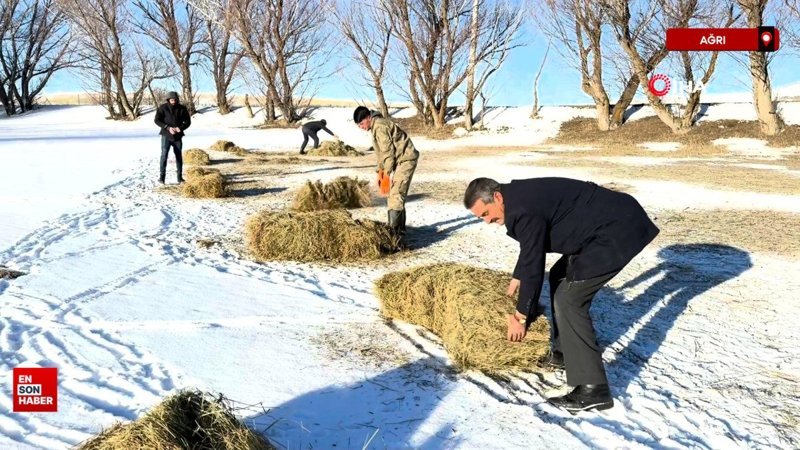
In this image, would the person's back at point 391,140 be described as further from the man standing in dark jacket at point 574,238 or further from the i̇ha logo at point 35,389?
the i̇ha logo at point 35,389

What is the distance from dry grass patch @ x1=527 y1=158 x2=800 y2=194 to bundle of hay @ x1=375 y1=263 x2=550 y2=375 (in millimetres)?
9644

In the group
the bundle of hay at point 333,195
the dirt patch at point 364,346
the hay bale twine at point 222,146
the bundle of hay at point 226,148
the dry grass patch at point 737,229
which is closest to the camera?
the dirt patch at point 364,346

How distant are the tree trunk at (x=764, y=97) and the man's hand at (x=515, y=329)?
76.1 ft

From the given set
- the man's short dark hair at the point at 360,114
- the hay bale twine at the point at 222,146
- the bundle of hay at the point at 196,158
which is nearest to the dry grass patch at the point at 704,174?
the man's short dark hair at the point at 360,114

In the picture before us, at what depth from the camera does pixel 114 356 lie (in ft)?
13.9

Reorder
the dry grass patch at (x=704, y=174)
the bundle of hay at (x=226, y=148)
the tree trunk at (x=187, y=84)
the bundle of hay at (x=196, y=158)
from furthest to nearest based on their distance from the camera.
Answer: the tree trunk at (x=187, y=84), the bundle of hay at (x=226, y=148), the bundle of hay at (x=196, y=158), the dry grass patch at (x=704, y=174)

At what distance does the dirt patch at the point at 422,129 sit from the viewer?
2984 centimetres

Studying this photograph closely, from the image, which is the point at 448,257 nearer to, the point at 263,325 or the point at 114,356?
the point at 263,325

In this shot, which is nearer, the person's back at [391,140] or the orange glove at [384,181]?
the person's back at [391,140]

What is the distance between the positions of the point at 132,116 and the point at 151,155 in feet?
74.8

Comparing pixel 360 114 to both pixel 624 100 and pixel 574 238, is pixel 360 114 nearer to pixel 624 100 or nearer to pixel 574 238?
pixel 574 238

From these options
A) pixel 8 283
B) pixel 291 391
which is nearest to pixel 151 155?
pixel 8 283

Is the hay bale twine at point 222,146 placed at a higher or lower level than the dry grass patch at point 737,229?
higher

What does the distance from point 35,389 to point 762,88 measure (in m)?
25.5
